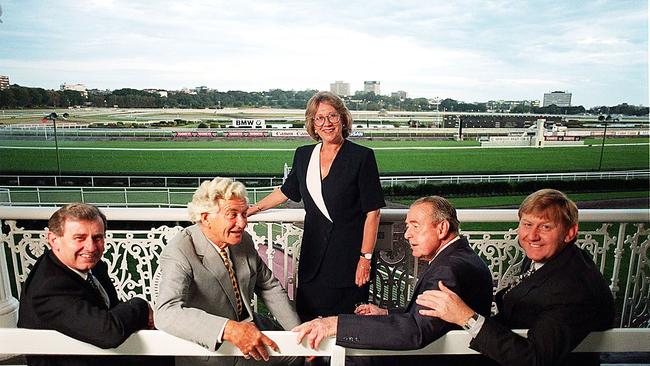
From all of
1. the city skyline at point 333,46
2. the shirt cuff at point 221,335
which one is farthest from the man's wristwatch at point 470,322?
the city skyline at point 333,46

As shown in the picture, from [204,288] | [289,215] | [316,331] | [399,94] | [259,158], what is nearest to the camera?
[316,331]

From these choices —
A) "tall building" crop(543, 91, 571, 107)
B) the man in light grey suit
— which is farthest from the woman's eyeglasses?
"tall building" crop(543, 91, 571, 107)

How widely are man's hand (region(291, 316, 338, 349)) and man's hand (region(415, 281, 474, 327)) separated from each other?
216 millimetres

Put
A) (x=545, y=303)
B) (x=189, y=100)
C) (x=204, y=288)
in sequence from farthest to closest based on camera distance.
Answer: (x=189, y=100) < (x=204, y=288) < (x=545, y=303)

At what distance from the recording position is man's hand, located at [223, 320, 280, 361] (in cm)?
91

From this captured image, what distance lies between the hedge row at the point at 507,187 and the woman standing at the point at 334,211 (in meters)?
17.5

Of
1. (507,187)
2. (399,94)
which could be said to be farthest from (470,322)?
(507,187)

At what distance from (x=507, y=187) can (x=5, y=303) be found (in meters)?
20.8

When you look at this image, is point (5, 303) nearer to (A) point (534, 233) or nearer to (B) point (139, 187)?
(A) point (534, 233)

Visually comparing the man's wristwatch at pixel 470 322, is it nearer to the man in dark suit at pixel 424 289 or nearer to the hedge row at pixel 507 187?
the man in dark suit at pixel 424 289

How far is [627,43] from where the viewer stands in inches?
547

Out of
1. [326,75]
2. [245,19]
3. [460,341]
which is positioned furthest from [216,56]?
[460,341]

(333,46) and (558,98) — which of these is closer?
(333,46)

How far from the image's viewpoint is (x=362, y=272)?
65.9 inches
